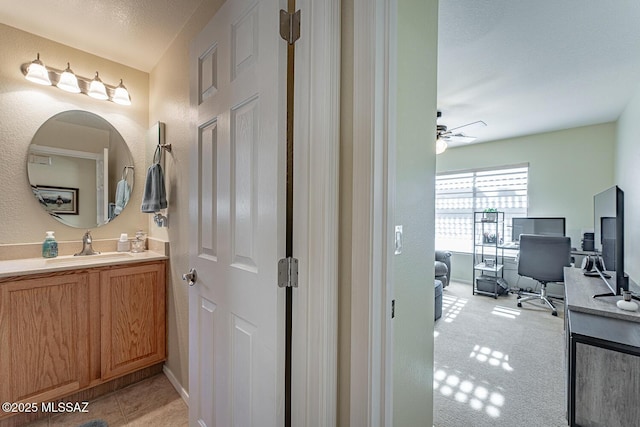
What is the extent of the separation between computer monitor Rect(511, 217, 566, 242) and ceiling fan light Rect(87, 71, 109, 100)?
18.2 feet

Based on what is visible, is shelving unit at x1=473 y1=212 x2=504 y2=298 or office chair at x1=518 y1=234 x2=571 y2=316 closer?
office chair at x1=518 y1=234 x2=571 y2=316

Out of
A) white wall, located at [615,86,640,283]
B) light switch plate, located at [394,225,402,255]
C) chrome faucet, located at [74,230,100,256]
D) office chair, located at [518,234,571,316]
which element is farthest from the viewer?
office chair, located at [518,234,571,316]

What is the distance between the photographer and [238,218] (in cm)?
105

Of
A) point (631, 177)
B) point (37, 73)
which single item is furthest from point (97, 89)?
point (631, 177)

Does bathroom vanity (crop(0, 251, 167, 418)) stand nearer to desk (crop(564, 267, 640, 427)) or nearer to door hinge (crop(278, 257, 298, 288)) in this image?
door hinge (crop(278, 257, 298, 288))

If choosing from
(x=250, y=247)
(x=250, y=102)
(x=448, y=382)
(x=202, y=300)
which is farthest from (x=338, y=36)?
(x=448, y=382)

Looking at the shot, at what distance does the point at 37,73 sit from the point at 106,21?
60cm

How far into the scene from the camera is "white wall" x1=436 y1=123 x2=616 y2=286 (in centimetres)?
395

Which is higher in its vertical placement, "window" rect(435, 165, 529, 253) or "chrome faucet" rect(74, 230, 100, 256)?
"window" rect(435, 165, 529, 253)

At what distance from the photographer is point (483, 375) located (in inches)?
86.1

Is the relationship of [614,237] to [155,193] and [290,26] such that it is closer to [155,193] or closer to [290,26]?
[290,26]

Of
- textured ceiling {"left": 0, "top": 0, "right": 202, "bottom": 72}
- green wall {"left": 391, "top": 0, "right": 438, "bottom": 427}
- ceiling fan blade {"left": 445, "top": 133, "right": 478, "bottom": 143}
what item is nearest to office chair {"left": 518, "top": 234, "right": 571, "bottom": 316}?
ceiling fan blade {"left": 445, "top": 133, "right": 478, "bottom": 143}

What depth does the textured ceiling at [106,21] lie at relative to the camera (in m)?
1.65

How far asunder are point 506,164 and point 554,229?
128cm
